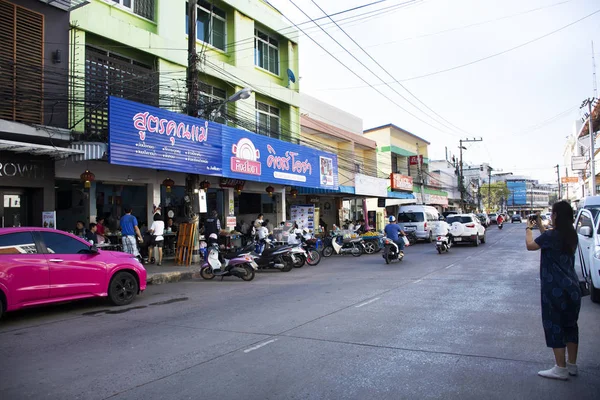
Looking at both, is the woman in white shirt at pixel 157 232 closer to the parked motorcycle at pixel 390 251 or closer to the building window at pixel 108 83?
the building window at pixel 108 83

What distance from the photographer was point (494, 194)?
300 feet

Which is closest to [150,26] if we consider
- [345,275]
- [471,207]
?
[345,275]

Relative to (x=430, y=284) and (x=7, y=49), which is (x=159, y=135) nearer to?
(x=7, y=49)

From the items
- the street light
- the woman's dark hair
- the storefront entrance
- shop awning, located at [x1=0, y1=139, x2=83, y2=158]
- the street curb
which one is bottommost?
the street curb

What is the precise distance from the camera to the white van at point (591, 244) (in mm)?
7508

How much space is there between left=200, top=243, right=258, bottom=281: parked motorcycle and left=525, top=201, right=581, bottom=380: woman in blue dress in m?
8.74

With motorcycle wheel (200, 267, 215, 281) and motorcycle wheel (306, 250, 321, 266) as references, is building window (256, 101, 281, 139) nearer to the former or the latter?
motorcycle wheel (306, 250, 321, 266)

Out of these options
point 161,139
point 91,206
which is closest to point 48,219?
point 91,206

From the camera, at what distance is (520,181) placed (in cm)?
11462

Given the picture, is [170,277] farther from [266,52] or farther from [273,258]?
[266,52]

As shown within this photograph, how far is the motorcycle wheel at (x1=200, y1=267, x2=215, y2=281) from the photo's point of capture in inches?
505

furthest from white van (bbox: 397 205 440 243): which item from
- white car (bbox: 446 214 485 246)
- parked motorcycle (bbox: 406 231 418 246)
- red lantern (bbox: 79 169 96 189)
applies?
red lantern (bbox: 79 169 96 189)

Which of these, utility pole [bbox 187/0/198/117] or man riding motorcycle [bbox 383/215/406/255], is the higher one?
utility pole [bbox 187/0/198/117]

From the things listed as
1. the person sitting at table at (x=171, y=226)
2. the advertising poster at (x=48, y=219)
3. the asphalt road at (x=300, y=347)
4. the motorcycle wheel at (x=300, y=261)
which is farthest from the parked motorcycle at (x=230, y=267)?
the advertising poster at (x=48, y=219)
